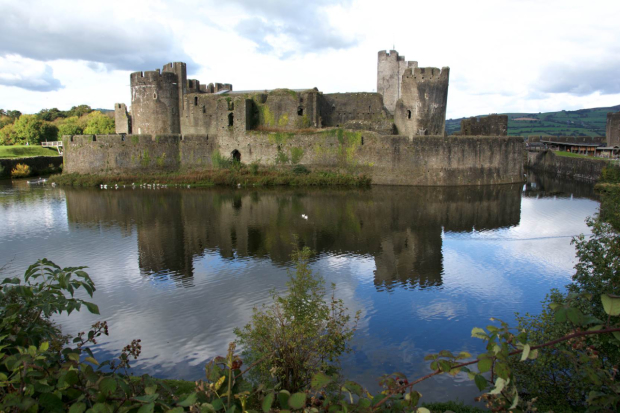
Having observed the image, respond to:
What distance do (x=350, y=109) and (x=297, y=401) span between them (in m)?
29.0

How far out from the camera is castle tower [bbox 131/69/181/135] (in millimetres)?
29891

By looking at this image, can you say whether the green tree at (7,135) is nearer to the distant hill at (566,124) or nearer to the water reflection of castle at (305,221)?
the water reflection of castle at (305,221)

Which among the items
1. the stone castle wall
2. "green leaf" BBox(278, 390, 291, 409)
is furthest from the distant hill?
"green leaf" BBox(278, 390, 291, 409)

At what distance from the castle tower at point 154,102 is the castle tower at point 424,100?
1529 centimetres

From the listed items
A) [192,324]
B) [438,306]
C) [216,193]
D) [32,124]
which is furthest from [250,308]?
[32,124]

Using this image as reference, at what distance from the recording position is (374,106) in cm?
3019

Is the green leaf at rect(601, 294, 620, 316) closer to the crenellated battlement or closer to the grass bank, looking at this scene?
the grass bank

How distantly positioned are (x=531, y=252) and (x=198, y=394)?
41.9 feet

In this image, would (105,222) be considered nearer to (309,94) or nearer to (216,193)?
(216,193)

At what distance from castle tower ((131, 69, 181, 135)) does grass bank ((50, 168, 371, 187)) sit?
4.05 meters

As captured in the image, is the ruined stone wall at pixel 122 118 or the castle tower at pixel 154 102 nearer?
the castle tower at pixel 154 102

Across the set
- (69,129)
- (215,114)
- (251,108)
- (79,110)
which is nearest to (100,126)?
(69,129)

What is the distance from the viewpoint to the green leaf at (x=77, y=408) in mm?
2877

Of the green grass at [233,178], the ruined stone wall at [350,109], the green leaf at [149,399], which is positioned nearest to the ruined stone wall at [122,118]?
the green grass at [233,178]
